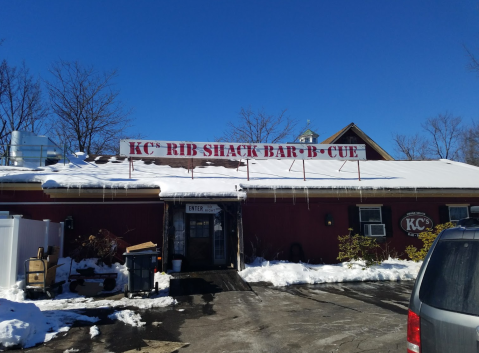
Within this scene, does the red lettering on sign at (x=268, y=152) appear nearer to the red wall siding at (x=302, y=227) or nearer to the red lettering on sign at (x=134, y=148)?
the red wall siding at (x=302, y=227)

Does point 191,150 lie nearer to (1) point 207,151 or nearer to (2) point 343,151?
(1) point 207,151

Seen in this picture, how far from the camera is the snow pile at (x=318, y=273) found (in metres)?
10.7

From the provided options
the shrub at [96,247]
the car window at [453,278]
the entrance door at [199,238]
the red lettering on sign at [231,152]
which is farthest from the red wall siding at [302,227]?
the car window at [453,278]

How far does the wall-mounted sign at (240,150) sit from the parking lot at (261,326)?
250 inches

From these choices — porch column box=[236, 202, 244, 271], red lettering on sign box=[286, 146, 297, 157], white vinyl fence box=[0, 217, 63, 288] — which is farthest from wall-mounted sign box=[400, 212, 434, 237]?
white vinyl fence box=[0, 217, 63, 288]

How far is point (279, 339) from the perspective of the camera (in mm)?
5941

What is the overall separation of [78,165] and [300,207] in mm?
8583

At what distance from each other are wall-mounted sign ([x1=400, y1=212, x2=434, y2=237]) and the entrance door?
7.14 metres

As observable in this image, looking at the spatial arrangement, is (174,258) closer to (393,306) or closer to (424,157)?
(393,306)

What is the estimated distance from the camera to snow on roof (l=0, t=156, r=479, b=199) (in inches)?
468

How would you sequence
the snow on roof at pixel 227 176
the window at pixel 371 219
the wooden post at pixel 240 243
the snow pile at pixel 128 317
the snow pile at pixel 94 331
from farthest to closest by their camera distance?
the window at pixel 371 219 → the snow on roof at pixel 227 176 → the wooden post at pixel 240 243 → the snow pile at pixel 128 317 → the snow pile at pixel 94 331

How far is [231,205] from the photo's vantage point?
13008 millimetres

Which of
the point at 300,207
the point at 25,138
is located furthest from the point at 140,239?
the point at 25,138

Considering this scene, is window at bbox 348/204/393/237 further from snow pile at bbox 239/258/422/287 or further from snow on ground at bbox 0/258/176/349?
snow on ground at bbox 0/258/176/349
